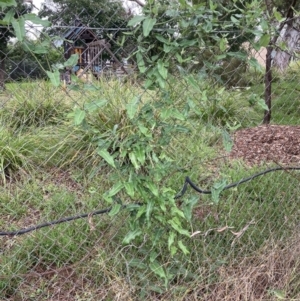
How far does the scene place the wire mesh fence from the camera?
4.49 feet

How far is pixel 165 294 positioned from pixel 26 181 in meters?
1.36

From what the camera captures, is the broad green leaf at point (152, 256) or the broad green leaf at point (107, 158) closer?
the broad green leaf at point (107, 158)

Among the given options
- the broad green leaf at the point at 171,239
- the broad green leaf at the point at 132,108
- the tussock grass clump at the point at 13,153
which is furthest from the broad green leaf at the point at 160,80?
the tussock grass clump at the point at 13,153

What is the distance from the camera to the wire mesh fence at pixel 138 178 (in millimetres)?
1367

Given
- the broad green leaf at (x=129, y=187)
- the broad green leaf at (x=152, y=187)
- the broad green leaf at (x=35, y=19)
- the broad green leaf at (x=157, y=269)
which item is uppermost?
the broad green leaf at (x=35, y=19)

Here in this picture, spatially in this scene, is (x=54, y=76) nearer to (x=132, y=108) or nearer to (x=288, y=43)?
(x=132, y=108)

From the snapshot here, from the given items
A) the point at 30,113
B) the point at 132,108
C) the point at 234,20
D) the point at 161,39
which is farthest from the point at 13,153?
the point at 234,20

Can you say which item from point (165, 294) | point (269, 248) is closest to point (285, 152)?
point (269, 248)

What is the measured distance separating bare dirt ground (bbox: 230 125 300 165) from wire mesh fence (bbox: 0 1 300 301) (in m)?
0.54

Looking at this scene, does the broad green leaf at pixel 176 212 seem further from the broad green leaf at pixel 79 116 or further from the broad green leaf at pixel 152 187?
the broad green leaf at pixel 79 116

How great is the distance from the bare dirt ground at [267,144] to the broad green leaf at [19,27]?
2.57m

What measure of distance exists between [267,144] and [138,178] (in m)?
2.66

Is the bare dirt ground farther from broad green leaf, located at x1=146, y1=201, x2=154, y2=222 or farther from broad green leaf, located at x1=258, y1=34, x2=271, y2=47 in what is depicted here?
broad green leaf, located at x1=146, y1=201, x2=154, y2=222

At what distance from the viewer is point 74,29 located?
1.51m
